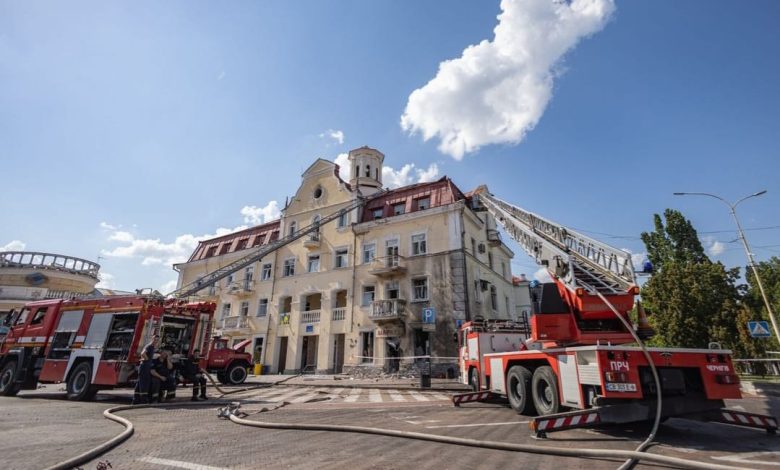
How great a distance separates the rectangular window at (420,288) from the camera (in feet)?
79.1

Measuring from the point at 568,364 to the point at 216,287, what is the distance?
32.9 metres

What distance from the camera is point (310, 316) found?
27.6 metres

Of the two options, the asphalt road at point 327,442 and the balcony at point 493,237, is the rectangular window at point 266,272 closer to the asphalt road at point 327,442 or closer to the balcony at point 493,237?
the balcony at point 493,237

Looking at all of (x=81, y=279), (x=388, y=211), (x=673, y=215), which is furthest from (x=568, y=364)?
(x=81, y=279)

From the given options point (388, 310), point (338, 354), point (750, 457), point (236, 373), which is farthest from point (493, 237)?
point (750, 457)

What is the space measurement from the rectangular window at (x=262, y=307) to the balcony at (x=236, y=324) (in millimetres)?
1234

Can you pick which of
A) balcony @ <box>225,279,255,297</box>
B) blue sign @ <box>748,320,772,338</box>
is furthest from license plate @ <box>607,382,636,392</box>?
balcony @ <box>225,279,255,297</box>

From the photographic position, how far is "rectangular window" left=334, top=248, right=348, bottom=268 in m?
27.9

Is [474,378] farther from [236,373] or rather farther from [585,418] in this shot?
[236,373]

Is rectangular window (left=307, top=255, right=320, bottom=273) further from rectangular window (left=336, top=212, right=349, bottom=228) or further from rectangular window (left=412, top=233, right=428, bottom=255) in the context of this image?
rectangular window (left=412, top=233, right=428, bottom=255)

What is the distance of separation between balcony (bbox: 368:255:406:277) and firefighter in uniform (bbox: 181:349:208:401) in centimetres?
1398

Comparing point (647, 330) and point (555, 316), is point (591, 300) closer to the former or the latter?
point (555, 316)

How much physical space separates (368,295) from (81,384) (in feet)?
54.1

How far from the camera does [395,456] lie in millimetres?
4930
